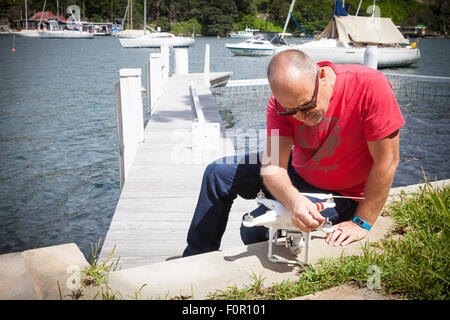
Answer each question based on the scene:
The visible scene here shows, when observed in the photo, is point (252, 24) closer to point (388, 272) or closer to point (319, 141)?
point (319, 141)

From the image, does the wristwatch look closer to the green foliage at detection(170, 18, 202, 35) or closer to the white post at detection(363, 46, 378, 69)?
the white post at detection(363, 46, 378, 69)

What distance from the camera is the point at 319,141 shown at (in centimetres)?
230

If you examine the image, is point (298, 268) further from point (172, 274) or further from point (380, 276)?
point (172, 274)

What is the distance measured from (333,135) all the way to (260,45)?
44277 mm

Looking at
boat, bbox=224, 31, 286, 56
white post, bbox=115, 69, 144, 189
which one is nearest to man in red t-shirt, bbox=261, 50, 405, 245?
white post, bbox=115, 69, 144, 189

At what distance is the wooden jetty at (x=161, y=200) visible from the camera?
3.34m

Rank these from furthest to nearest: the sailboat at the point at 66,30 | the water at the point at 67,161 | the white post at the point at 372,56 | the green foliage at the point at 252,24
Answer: the green foliage at the point at 252,24 < the sailboat at the point at 66,30 < the white post at the point at 372,56 < the water at the point at 67,161

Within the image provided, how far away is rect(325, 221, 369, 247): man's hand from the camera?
7.54 ft

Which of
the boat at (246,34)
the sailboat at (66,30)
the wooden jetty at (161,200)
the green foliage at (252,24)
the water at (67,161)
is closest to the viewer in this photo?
the wooden jetty at (161,200)

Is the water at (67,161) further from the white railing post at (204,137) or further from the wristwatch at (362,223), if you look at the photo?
the wristwatch at (362,223)

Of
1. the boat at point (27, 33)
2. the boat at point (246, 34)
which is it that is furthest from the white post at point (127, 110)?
the boat at point (27, 33)

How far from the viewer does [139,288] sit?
1.98 metres

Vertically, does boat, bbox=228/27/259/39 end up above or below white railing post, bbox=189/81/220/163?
above

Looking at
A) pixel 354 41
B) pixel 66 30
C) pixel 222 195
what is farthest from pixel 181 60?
pixel 66 30
